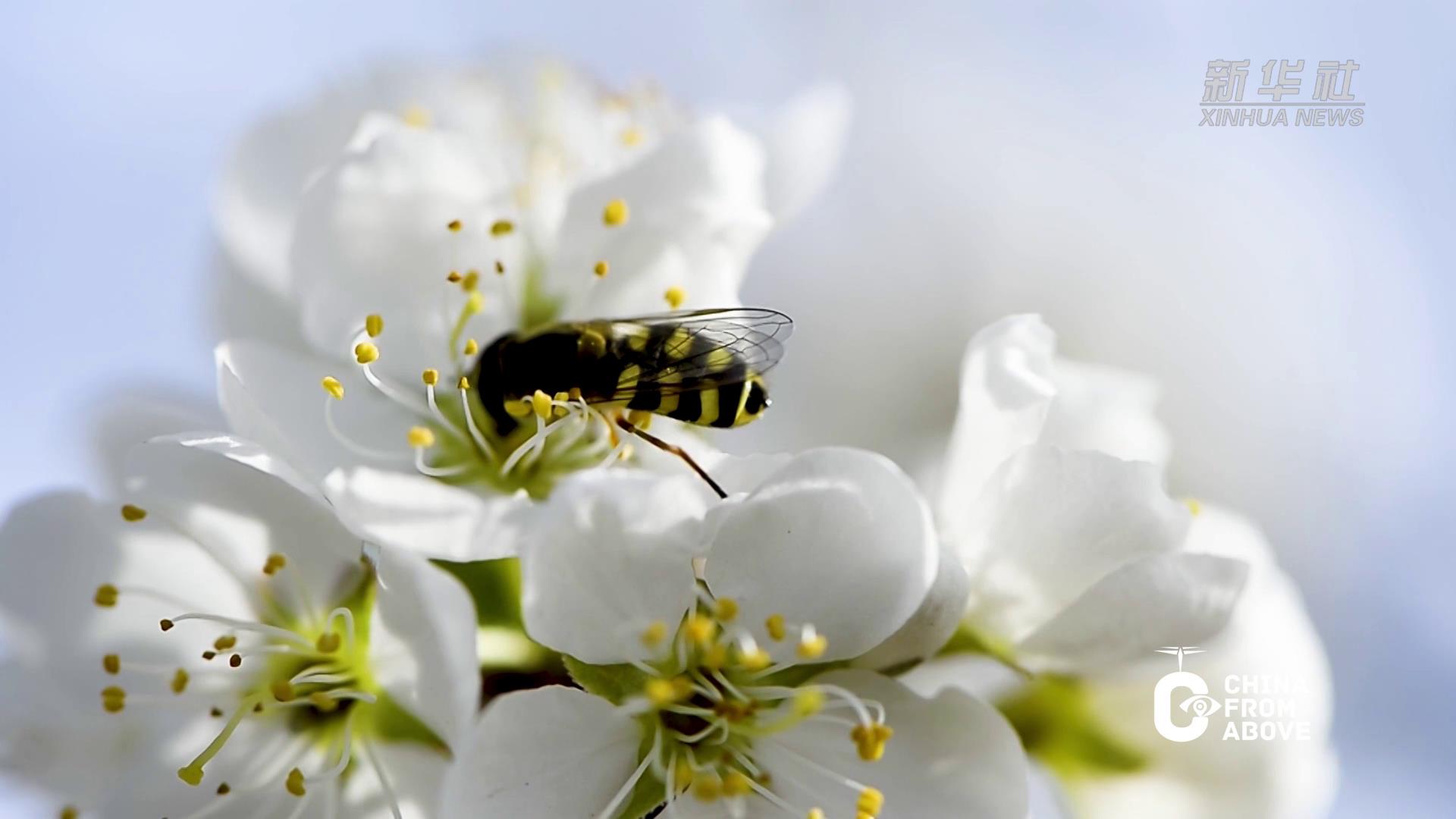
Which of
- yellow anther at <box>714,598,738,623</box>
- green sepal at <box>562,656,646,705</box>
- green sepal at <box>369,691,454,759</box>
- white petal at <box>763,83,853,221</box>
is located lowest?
green sepal at <box>369,691,454,759</box>

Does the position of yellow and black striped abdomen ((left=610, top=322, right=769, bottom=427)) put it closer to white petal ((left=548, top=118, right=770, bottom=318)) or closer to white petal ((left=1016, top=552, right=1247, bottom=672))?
white petal ((left=548, top=118, right=770, bottom=318))

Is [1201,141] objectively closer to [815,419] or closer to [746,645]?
[815,419]

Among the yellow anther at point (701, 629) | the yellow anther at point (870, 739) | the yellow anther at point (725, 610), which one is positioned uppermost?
the yellow anther at point (725, 610)

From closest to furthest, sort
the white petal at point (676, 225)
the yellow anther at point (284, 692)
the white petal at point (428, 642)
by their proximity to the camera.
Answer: the white petal at point (428, 642) < the yellow anther at point (284, 692) < the white petal at point (676, 225)

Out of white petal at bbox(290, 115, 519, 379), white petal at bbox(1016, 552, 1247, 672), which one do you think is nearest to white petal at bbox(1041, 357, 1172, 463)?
white petal at bbox(1016, 552, 1247, 672)

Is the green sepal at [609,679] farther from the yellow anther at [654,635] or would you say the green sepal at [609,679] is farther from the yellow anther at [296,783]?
the yellow anther at [296,783]

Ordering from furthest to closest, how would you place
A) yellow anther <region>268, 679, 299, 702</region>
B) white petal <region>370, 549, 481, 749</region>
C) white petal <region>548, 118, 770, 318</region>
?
white petal <region>548, 118, 770, 318</region> → yellow anther <region>268, 679, 299, 702</region> → white petal <region>370, 549, 481, 749</region>

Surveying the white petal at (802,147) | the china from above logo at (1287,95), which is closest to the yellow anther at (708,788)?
the white petal at (802,147)

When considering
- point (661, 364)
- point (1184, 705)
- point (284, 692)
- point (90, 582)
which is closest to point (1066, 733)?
point (1184, 705)
